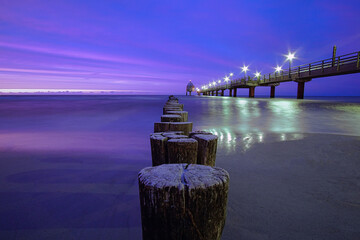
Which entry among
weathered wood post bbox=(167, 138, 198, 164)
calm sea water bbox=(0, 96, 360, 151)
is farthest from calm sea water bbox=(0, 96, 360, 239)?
calm sea water bbox=(0, 96, 360, 151)

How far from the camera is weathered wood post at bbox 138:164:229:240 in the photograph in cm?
122

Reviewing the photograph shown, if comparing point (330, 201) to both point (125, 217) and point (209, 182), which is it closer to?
point (209, 182)

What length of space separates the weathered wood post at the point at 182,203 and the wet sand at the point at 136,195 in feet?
2.49

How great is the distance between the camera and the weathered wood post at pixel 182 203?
1217mm

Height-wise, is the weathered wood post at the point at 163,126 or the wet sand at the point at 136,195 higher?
Answer: the weathered wood post at the point at 163,126

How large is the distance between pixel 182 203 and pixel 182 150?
3.13 ft

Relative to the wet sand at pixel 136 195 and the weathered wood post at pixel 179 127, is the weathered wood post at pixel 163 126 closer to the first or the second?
the weathered wood post at pixel 179 127

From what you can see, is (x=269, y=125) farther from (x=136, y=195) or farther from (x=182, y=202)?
(x=182, y=202)

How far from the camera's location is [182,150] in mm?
2156

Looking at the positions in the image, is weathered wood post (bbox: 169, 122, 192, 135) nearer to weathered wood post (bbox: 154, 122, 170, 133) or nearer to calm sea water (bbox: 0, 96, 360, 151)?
weathered wood post (bbox: 154, 122, 170, 133)

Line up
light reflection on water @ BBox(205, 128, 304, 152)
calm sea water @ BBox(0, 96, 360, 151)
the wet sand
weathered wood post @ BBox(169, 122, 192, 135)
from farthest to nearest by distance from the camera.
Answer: calm sea water @ BBox(0, 96, 360, 151), light reflection on water @ BBox(205, 128, 304, 152), weathered wood post @ BBox(169, 122, 192, 135), the wet sand

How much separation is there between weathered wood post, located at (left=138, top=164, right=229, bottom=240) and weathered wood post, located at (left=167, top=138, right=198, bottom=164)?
30.0 inches

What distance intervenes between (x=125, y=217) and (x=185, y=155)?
929mm

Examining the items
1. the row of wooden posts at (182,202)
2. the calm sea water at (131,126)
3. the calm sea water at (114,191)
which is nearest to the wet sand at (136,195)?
the calm sea water at (114,191)
